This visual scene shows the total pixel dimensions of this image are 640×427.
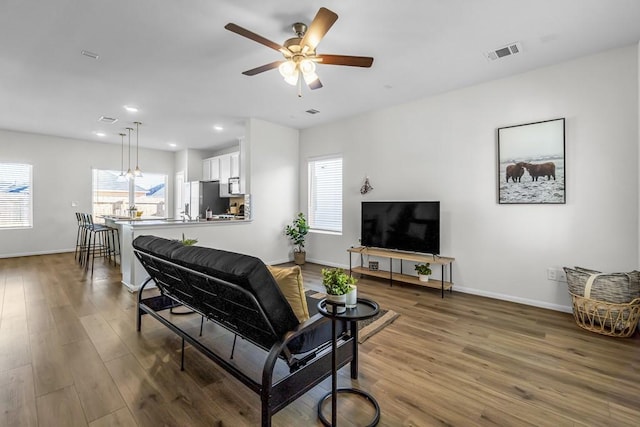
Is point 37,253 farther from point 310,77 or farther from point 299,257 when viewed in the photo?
point 310,77

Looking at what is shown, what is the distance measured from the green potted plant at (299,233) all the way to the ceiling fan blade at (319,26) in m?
3.79

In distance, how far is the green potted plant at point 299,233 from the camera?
230 inches

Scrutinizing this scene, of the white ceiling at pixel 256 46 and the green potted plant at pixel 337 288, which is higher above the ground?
the white ceiling at pixel 256 46

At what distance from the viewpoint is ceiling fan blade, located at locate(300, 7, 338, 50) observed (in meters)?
1.99

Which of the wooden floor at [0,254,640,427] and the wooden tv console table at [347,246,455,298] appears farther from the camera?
the wooden tv console table at [347,246,455,298]

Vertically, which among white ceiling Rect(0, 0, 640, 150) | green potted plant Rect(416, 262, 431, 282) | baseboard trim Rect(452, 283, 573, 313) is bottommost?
Result: baseboard trim Rect(452, 283, 573, 313)

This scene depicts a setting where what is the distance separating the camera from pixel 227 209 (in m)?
7.78

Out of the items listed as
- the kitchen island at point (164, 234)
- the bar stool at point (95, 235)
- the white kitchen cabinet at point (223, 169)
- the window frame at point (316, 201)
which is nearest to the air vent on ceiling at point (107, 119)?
the bar stool at point (95, 235)

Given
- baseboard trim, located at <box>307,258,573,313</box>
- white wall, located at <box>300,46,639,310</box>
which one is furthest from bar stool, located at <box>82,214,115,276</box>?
baseboard trim, located at <box>307,258,573,313</box>

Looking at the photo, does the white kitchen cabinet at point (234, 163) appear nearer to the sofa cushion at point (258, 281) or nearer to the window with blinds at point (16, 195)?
the window with blinds at point (16, 195)

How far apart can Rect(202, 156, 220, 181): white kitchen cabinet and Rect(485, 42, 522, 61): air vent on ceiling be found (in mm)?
6497

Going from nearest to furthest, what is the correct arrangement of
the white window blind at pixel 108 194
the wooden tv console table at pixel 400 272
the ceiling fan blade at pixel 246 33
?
the ceiling fan blade at pixel 246 33 < the wooden tv console table at pixel 400 272 < the white window blind at pixel 108 194

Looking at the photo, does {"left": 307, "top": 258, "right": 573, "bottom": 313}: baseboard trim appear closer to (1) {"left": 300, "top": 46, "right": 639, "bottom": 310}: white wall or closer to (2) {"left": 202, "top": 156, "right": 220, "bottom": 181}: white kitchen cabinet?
(1) {"left": 300, "top": 46, "right": 639, "bottom": 310}: white wall

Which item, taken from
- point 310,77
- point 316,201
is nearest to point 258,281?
point 310,77
